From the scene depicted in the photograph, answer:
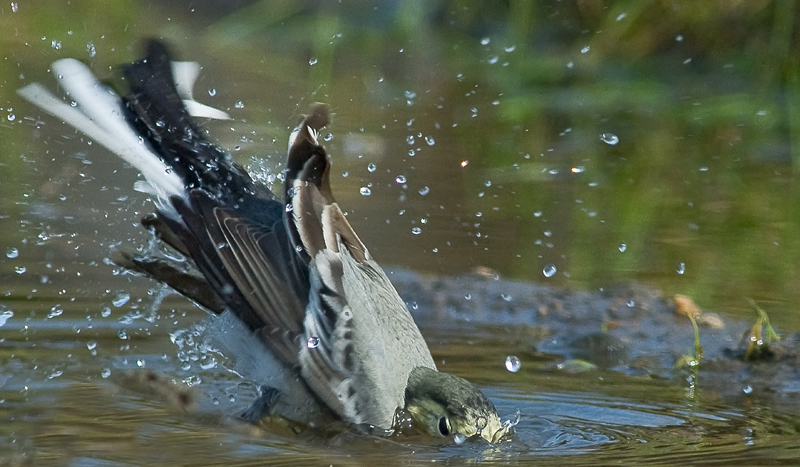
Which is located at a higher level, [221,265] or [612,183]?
[612,183]

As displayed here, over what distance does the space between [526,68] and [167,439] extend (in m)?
6.31

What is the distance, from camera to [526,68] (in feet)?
30.8

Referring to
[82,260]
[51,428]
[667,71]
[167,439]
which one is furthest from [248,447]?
[667,71]

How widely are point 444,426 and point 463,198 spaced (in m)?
3.30

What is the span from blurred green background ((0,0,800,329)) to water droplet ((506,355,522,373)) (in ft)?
3.23

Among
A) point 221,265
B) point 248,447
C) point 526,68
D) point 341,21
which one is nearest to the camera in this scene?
point 248,447

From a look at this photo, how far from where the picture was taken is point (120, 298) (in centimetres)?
498

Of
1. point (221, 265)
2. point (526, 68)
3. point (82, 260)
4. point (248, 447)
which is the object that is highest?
point (526, 68)

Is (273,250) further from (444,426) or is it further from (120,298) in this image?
(120,298)

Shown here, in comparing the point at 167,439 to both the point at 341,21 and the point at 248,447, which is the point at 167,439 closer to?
the point at 248,447

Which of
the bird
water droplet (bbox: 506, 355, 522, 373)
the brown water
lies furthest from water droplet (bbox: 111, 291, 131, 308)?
water droplet (bbox: 506, 355, 522, 373)

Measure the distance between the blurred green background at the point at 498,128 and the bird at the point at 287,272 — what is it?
78 centimetres

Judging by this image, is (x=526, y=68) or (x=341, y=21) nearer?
(x=526, y=68)

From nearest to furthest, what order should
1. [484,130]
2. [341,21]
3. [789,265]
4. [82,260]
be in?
[82,260]
[789,265]
[484,130]
[341,21]
